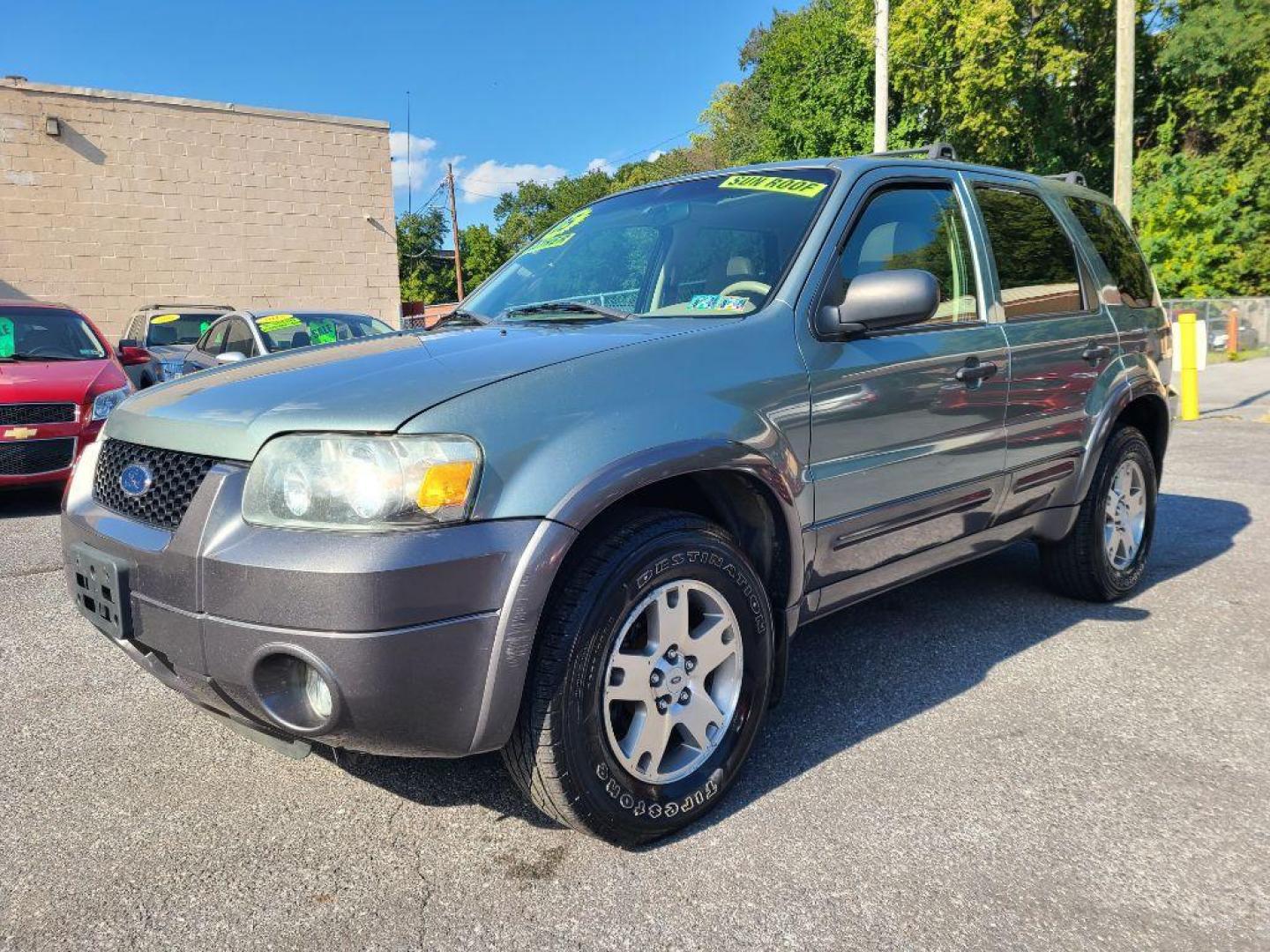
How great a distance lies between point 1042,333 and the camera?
12.0 ft

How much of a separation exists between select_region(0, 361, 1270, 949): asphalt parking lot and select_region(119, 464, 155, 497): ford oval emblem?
2.89 ft

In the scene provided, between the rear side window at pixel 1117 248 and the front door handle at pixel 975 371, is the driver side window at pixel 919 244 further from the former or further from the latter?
the rear side window at pixel 1117 248

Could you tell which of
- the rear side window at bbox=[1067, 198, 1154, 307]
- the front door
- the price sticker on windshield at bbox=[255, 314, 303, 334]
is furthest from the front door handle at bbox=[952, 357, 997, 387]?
the price sticker on windshield at bbox=[255, 314, 303, 334]

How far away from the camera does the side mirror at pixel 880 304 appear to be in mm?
2701

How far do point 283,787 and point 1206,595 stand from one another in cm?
405

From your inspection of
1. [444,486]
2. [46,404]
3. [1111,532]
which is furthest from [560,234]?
[46,404]

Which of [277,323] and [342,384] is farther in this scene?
[277,323]

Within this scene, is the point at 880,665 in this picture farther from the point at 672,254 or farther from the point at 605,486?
the point at 605,486

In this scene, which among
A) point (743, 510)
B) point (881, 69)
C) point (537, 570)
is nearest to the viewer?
point (537, 570)

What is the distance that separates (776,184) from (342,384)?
1688 millimetres

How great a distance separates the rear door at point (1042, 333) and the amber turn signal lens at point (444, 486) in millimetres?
2253

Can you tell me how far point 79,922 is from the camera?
2.09m

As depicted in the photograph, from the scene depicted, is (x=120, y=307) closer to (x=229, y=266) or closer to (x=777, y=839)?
(x=229, y=266)

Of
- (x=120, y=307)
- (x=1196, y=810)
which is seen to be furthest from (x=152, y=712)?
(x=120, y=307)
